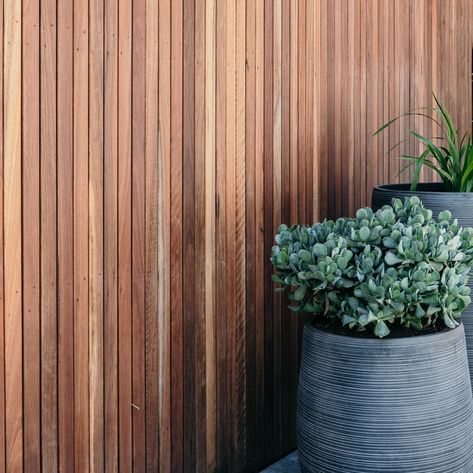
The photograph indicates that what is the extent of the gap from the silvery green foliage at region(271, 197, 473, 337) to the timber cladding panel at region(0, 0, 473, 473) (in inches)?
13.0

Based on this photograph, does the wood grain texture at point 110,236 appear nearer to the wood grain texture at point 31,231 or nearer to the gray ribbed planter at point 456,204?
the wood grain texture at point 31,231

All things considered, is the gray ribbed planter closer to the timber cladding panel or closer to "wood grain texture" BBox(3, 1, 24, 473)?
the timber cladding panel

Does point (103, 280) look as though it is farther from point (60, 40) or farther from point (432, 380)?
point (432, 380)

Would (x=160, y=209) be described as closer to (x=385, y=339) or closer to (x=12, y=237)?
(x=12, y=237)

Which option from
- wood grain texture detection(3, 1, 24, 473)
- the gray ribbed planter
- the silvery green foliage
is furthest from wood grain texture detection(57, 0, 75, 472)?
the gray ribbed planter

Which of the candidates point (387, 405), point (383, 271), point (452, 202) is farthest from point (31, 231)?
point (452, 202)

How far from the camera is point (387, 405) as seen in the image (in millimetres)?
1876

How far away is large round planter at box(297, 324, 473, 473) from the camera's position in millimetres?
1880

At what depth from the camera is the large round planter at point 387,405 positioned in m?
1.88

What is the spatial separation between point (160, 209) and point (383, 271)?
0.60m

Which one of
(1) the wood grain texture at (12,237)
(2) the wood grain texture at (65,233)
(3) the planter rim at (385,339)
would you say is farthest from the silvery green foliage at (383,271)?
(1) the wood grain texture at (12,237)

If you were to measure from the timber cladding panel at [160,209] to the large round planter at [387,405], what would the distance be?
411mm

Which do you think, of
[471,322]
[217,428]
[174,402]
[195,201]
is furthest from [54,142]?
[471,322]

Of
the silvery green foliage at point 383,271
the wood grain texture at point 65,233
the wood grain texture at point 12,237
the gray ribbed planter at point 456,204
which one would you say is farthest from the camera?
the gray ribbed planter at point 456,204
